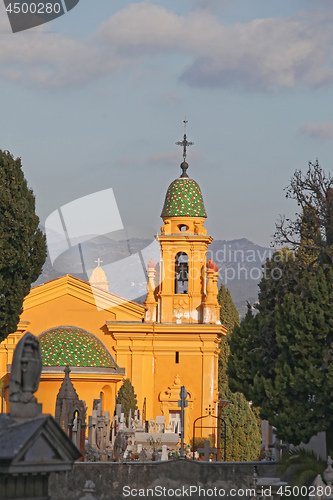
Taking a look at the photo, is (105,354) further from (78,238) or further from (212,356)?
(78,238)

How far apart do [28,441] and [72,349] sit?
4146cm

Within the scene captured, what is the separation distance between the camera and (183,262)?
180ft

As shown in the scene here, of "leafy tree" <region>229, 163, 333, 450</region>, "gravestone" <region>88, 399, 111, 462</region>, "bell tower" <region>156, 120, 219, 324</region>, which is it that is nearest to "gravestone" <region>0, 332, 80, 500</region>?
"leafy tree" <region>229, 163, 333, 450</region>

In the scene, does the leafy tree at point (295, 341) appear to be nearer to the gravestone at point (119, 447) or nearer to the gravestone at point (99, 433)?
the gravestone at point (119, 447)

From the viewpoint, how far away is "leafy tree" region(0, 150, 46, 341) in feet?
103

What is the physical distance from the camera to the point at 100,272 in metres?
59.7

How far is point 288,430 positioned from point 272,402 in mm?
983

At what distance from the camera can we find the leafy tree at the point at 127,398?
49953 millimetres

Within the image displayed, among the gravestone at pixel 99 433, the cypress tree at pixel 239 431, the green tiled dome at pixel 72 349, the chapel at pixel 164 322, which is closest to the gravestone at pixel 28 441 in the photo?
the gravestone at pixel 99 433

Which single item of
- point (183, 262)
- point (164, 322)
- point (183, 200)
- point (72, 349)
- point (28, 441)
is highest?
point (183, 200)

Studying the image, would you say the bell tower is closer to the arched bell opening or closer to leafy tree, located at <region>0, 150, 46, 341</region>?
the arched bell opening

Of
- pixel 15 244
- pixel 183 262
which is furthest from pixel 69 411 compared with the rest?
pixel 183 262

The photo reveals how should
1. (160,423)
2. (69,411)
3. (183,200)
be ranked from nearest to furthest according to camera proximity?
(69,411) → (160,423) → (183,200)

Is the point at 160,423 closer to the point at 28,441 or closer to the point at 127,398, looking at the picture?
the point at 127,398
